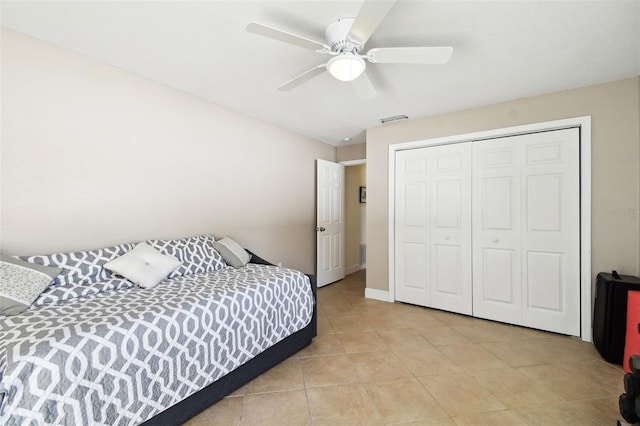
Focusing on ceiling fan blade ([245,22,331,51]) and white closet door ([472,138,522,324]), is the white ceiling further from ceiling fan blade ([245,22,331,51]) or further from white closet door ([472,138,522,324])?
white closet door ([472,138,522,324])

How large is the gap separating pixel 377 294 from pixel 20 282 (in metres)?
3.45

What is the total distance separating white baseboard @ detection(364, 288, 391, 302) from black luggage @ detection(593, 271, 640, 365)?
6.71 feet

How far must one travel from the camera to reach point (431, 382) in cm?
196

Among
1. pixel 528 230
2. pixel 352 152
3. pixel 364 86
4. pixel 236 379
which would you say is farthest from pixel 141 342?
pixel 352 152

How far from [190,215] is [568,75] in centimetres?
372

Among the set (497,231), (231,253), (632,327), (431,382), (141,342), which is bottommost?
(431,382)

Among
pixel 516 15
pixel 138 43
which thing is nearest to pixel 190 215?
pixel 138 43

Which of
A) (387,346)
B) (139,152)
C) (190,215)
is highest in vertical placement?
(139,152)

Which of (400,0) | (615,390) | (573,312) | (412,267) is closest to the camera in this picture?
(400,0)

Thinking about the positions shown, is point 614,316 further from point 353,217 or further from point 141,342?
point 353,217

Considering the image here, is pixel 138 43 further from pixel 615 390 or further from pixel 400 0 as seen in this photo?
pixel 615 390

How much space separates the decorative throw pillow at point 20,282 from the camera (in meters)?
1.45

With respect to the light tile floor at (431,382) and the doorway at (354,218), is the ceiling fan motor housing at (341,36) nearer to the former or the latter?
the light tile floor at (431,382)

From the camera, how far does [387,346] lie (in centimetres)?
248
